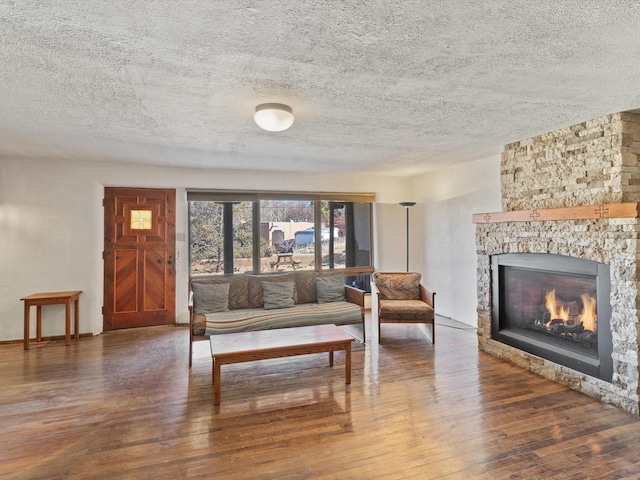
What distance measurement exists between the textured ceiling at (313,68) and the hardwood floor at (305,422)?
231 centimetres

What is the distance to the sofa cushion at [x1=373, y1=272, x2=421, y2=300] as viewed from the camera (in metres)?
4.74

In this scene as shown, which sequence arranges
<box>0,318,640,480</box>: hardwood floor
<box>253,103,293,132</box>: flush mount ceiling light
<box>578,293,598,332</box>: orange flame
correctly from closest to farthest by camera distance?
<box>0,318,640,480</box>: hardwood floor, <box>253,103,293,132</box>: flush mount ceiling light, <box>578,293,598,332</box>: orange flame

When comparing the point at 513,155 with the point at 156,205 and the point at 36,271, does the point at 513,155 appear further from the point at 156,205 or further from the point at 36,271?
the point at 36,271

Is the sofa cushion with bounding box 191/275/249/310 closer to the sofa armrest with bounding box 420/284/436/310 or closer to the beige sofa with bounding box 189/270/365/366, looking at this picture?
the beige sofa with bounding box 189/270/365/366

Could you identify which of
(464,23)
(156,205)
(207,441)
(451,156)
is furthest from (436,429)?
(156,205)

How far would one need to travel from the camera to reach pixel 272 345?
297 centimetres

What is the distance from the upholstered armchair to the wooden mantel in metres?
1.23

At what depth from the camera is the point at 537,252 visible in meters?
3.36

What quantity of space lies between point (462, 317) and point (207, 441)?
3.97 meters

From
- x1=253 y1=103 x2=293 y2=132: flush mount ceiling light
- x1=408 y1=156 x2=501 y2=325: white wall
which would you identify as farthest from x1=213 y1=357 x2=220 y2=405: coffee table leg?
x1=408 y1=156 x2=501 y2=325: white wall

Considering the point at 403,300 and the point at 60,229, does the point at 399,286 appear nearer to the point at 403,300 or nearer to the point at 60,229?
the point at 403,300

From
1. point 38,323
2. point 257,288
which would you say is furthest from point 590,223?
point 38,323

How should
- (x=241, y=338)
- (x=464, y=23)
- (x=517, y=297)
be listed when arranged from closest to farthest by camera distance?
(x=464, y=23) → (x=241, y=338) → (x=517, y=297)

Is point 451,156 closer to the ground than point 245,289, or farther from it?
farther from it
